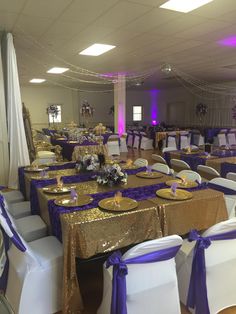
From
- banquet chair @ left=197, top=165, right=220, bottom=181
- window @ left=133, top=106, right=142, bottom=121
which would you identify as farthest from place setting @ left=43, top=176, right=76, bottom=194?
window @ left=133, top=106, right=142, bottom=121

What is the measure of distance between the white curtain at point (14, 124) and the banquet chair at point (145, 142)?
20.1 feet

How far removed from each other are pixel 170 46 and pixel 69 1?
2848mm

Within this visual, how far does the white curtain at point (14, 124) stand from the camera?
16.0 ft

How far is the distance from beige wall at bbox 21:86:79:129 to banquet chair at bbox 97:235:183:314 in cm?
1280

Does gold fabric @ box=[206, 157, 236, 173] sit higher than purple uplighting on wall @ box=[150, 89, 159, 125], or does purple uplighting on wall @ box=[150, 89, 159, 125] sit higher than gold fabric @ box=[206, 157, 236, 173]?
purple uplighting on wall @ box=[150, 89, 159, 125]

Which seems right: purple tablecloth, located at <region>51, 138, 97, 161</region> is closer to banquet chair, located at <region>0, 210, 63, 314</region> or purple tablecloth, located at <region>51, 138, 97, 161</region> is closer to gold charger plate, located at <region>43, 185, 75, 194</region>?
gold charger plate, located at <region>43, 185, 75, 194</region>

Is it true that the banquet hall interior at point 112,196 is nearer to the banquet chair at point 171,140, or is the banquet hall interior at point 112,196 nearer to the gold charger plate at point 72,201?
the gold charger plate at point 72,201

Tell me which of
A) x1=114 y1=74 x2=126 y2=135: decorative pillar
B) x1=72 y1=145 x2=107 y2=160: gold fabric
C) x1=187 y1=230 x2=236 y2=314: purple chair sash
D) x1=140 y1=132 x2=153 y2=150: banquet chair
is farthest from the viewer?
x1=140 y1=132 x2=153 y2=150: banquet chair

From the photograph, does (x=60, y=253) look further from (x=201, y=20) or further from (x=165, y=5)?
(x=201, y=20)

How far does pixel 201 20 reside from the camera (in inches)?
158

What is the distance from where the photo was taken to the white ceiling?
354 cm

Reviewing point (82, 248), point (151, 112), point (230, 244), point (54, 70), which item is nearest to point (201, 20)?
point (230, 244)

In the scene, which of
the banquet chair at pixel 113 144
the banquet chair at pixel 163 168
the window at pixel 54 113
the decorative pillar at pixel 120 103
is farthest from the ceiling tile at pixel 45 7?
the window at pixel 54 113

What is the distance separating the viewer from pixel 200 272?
6.16 feet
